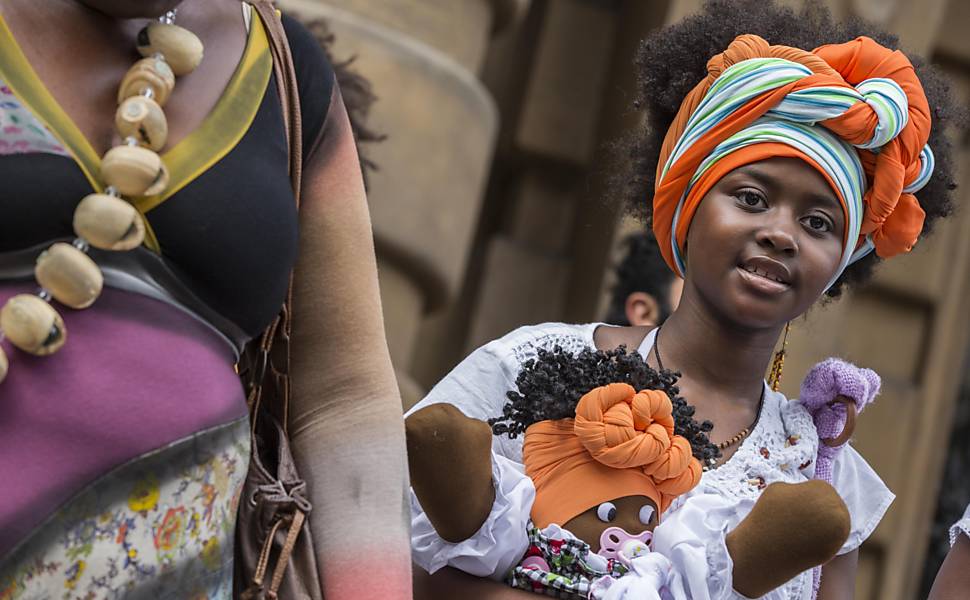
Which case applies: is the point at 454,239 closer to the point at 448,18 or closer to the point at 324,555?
the point at 448,18

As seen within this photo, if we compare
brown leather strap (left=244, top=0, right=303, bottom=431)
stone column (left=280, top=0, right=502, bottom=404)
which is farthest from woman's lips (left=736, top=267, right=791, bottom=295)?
stone column (left=280, top=0, right=502, bottom=404)

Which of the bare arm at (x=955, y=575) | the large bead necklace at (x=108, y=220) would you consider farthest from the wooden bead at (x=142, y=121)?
the bare arm at (x=955, y=575)

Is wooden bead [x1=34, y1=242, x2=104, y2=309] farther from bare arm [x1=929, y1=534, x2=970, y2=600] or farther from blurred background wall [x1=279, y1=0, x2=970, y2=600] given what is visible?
blurred background wall [x1=279, y1=0, x2=970, y2=600]

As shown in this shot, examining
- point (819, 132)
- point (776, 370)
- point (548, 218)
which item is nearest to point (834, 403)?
point (776, 370)

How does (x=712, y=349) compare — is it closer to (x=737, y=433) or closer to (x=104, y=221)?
(x=737, y=433)

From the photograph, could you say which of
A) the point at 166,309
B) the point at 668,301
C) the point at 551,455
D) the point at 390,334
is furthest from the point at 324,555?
the point at 390,334

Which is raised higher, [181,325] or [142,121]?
[142,121]

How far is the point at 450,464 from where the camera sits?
2844 mm

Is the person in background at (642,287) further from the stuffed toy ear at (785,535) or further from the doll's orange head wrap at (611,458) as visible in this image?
the stuffed toy ear at (785,535)

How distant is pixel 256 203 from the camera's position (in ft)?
7.70

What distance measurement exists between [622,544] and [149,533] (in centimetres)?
102

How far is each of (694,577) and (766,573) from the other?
0.12 metres

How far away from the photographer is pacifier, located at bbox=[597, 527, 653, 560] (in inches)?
117

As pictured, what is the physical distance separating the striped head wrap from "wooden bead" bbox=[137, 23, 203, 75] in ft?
4.21
